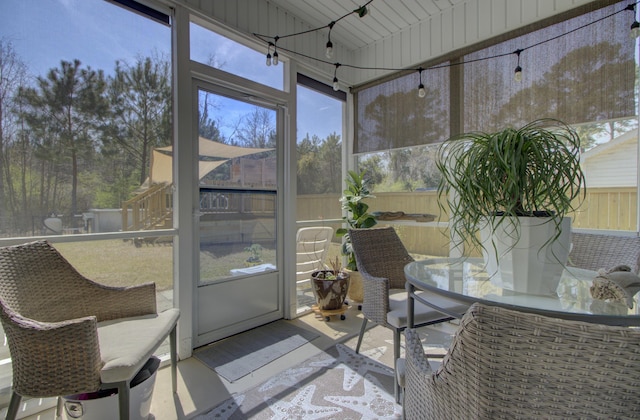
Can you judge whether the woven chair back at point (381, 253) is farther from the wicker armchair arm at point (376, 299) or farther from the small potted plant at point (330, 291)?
the small potted plant at point (330, 291)

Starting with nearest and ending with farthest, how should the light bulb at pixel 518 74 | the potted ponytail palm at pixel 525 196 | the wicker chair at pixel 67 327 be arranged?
the potted ponytail palm at pixel 525 196
the wicker chair at pixel 67 327
the light bulb at pixel 518 74

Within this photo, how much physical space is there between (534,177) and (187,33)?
8.34ft

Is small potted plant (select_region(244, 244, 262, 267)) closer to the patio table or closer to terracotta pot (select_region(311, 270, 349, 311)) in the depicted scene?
terracotta pot (select_region(311, 270, 349, 311))

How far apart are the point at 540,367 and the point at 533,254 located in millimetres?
718

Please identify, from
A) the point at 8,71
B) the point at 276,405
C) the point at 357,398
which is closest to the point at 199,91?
the point at 8,71

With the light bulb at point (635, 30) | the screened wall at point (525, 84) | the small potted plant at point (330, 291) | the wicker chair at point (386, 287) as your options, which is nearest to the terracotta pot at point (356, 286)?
the small potted plant at point (330, 291)

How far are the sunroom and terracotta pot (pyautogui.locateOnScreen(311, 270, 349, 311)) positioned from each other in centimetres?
29

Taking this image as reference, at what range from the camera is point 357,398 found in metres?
1.86

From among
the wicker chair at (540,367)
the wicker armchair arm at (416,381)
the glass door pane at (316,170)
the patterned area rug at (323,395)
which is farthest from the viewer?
the glass door pane at (316,170)

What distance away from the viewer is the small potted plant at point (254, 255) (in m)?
2.93

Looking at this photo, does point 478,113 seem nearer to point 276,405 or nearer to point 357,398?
point 357,398

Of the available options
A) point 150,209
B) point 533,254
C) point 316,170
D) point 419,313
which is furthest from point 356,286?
point 533,254

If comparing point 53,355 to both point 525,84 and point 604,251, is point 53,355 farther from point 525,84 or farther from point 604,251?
point 525,84

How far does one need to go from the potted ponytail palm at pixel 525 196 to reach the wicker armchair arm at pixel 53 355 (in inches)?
66.5
